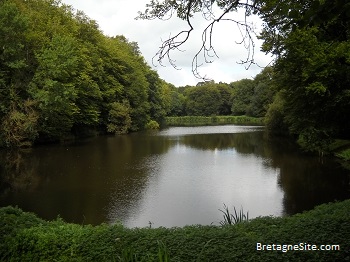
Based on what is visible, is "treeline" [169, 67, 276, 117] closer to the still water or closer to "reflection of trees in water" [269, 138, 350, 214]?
"reflection of trees in water" [269, 138, 350, 214]

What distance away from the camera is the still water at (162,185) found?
470 inches

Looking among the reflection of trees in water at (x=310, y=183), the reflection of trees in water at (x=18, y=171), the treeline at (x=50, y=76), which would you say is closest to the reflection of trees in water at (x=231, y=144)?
the reflection of trees in water at (x=310, y=183)

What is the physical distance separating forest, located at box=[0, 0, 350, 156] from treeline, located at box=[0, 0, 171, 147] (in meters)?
0.09

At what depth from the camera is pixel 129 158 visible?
23.9m

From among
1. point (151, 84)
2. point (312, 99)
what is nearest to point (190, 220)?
point (312, 99)

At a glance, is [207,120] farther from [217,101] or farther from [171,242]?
[171,242]

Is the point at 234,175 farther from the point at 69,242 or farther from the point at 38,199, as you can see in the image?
the point at 69,242

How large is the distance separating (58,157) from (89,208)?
1352 cm

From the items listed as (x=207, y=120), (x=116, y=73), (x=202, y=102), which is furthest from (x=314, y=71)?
(x=202, y=102)

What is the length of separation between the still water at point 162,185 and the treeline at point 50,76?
13.3 ft

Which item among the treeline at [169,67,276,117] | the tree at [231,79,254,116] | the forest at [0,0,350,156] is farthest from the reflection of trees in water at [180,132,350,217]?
the tree at [231,79,254,116]

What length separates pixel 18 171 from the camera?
19281 mm

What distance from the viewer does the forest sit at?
19.4 ft

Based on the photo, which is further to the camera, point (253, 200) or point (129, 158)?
point (129, 158)
